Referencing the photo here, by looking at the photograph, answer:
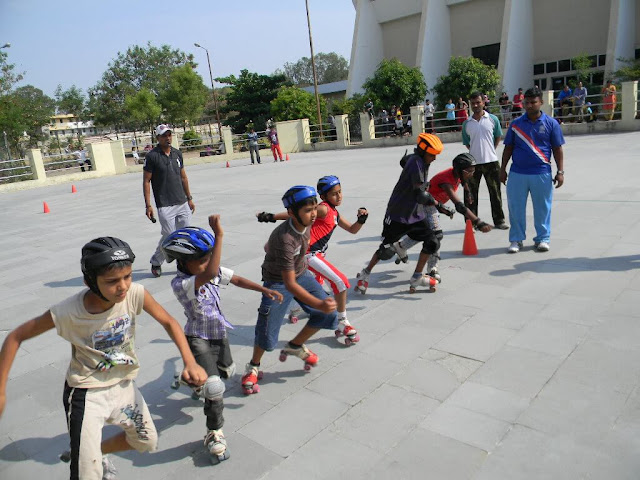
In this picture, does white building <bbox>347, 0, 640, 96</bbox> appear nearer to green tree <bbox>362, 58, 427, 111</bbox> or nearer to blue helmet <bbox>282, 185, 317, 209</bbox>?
green tree <bbox>362, 58, 427, 111</bbox>

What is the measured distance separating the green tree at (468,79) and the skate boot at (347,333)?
964 inches

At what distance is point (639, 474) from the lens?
100 inches

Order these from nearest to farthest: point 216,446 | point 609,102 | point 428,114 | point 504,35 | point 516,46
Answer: point 216,446, point 609,102, point 428,114, point 504,35, point 516,46

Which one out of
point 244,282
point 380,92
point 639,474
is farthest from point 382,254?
point 380,92

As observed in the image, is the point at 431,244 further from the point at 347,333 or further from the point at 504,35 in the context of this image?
the point at 504,35

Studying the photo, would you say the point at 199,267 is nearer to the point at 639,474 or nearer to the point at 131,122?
the point at 639,474

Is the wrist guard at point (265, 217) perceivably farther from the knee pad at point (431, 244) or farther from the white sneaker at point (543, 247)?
the white sneaker at point (543, 247)

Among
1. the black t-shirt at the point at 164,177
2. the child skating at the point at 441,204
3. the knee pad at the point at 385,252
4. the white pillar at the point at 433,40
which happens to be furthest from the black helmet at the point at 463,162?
the white pillar at the point at 433,40

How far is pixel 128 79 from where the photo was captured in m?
58.8

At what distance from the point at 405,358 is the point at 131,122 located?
52.4m

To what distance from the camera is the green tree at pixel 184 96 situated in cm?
4531

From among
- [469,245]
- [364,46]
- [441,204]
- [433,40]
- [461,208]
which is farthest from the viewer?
[364,46]

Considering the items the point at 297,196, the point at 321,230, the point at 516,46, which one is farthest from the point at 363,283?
the point at 516,46

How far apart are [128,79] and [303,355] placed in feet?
203
